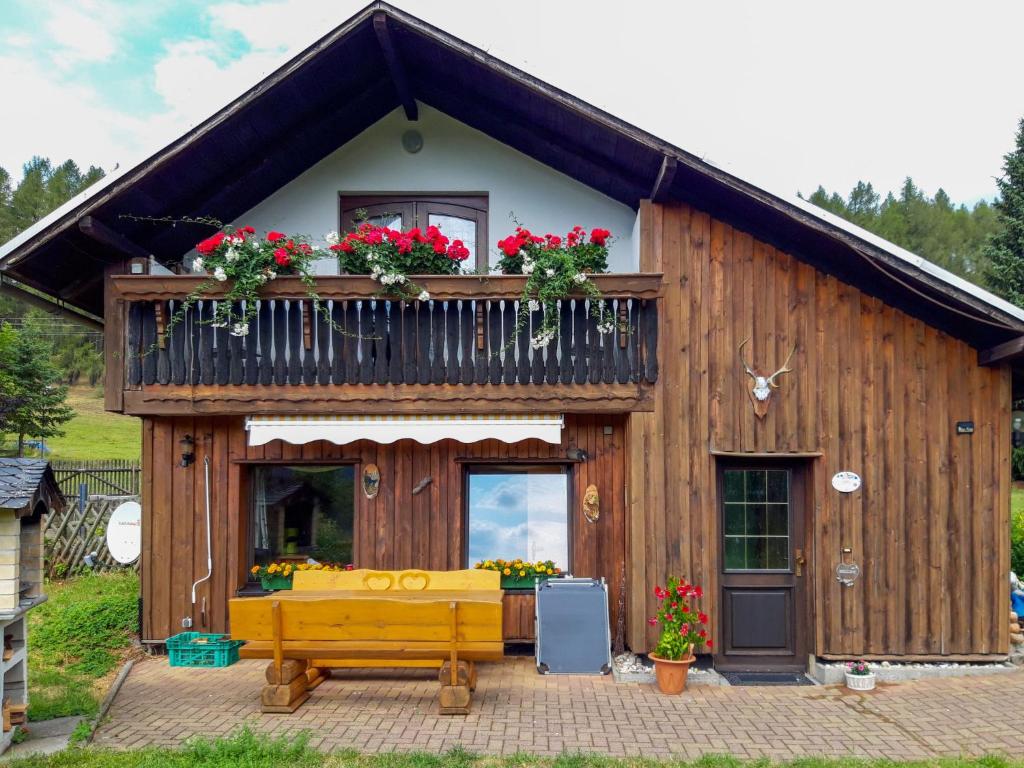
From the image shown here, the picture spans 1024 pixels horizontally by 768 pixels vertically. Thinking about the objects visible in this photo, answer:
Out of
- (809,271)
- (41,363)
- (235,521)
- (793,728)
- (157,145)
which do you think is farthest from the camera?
(41,363)

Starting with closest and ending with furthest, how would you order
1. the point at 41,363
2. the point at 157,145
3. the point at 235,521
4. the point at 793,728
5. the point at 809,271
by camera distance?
the point at 793,728
the point at 157,145
the point at 809,271
the point at 235,521
the point at 41,363

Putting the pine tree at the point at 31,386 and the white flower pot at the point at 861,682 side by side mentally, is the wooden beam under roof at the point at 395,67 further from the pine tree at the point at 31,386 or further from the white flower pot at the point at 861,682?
the pine tree at the point at 31,386

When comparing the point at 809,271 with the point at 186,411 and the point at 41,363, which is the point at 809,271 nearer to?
the point at 186,411

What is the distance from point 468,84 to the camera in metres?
9.05

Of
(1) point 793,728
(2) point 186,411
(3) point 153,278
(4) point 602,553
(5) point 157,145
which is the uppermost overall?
(5) point 157,145

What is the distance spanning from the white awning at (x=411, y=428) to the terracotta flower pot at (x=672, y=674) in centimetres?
243

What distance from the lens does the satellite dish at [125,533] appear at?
9.95 meters

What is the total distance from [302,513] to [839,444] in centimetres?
605

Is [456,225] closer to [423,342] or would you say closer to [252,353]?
[423,342]

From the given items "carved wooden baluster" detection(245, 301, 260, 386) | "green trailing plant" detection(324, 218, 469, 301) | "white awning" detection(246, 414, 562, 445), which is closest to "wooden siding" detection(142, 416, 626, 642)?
"white awning" detection(246, 414, 562, 445)

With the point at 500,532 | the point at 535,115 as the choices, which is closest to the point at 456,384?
the point at 500,532

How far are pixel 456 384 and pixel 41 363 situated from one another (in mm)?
23734

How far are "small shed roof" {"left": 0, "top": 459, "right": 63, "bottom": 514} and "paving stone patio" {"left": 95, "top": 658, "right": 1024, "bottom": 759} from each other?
196cm

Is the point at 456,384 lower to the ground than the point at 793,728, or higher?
higher
